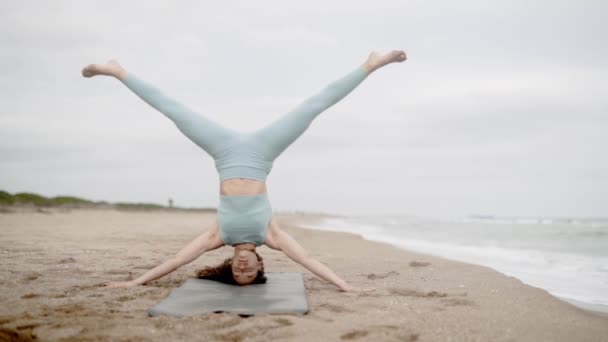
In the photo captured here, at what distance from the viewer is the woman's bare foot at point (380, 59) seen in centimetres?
443

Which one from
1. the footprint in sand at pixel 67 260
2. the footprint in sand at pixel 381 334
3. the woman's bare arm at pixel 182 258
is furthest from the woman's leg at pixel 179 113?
the footprint in sand at pixel 381 334

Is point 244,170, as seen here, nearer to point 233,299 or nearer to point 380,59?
point 233,299

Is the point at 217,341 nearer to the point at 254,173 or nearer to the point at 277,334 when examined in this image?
the point at 277,334

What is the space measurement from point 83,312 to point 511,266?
19.7ft

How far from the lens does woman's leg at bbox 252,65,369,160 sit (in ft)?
14.3

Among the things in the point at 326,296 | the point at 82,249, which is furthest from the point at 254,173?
the point at 82,249

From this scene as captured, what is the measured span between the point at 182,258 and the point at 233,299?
0.76m

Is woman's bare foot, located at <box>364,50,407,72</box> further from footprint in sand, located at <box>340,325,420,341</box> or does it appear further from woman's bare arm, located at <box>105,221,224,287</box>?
footprint in sand, located at <box>340,325,420,341</box>

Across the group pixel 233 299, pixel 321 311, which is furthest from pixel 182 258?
pixel 321 311

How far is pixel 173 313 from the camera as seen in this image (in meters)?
3.15

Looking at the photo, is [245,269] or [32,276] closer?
[245,269]

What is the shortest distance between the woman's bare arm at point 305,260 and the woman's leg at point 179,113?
2.97 feet

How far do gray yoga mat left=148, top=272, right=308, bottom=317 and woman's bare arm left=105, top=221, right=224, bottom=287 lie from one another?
0.69 feet

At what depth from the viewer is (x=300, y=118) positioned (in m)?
4.39
